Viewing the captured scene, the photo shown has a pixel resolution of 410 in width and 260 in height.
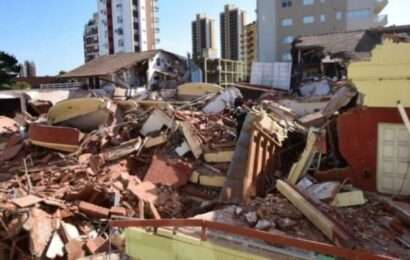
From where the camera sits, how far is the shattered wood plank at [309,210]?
6081mm

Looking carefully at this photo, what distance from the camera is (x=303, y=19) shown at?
43.5 m

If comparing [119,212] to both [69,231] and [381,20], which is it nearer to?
[69,231]

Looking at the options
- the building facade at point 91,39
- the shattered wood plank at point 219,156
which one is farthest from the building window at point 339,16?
the building facade at point 91,39

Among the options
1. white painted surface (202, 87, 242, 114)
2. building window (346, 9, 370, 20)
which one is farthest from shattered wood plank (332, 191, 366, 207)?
building window (346, 9, 370, 20)

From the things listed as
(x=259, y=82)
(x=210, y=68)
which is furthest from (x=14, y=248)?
(x=210, y=68)

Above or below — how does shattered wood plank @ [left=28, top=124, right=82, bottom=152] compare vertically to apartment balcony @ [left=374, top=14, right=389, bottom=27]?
below

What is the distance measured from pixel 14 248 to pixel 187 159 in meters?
4.65

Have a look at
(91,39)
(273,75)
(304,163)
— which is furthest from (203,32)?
(304,163)

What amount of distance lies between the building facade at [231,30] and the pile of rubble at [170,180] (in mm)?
60779

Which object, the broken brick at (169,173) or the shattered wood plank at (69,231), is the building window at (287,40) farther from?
the shattered wood plank at (69,231)

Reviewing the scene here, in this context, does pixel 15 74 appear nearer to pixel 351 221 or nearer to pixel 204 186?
pixel 204 186

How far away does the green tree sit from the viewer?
4084 centimetres

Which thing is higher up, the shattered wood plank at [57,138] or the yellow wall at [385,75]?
the yellow wall at [385,75]

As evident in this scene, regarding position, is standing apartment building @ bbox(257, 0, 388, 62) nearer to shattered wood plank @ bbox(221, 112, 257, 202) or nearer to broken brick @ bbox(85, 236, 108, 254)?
shattered wood plank @ bbox(221, 112, 257, 202)
